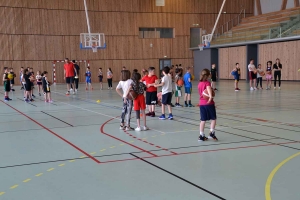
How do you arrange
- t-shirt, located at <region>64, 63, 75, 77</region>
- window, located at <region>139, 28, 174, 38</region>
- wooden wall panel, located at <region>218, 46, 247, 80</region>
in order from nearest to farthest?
t-shirt, located at <region>64, 63, 75, 77</region>
wooden wall panel, located at <region>218, 46, 247, 80</region>
window, located at <region>139, 28, 174, 38</region>

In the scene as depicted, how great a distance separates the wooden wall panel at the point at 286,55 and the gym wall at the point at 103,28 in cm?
968

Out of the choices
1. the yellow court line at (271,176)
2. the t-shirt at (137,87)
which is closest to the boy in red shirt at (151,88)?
the t-shirt at (137,87)

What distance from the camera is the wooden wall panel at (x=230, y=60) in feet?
120

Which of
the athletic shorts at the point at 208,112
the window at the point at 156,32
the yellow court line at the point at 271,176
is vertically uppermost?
the window at the point at 156,32

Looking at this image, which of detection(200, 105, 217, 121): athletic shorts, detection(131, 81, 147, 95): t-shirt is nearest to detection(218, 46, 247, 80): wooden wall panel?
detection(131, 81, 147, 95): t-shirt

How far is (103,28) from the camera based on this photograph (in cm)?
3828

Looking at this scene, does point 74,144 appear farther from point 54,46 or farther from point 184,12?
point 184,12

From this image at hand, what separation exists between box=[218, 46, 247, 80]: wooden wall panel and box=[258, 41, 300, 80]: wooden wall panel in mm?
2479

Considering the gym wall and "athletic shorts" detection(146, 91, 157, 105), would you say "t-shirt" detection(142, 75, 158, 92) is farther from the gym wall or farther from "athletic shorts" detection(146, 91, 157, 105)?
the gym wall

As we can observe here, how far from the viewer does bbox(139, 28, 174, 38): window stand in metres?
40.0

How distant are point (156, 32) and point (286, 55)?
14569 mm

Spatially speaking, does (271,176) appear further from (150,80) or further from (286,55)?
(286,55)

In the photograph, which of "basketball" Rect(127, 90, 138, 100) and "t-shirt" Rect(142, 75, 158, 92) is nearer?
"basketball" Rect(127, 90, 138, 100)

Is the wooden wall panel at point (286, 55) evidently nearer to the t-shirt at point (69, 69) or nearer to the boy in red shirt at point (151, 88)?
the t-shirt at point (69, 69)
